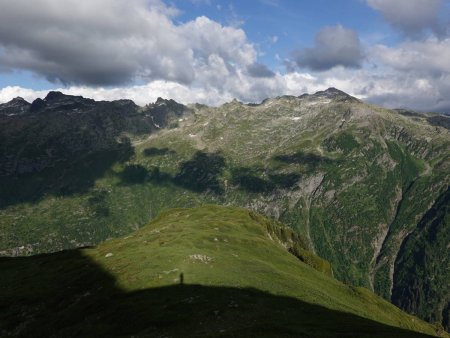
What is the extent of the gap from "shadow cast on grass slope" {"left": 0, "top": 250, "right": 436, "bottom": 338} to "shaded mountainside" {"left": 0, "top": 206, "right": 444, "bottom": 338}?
183 mm

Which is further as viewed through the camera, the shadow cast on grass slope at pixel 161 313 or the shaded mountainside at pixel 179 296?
the shaded mountainside at pixel 179 296

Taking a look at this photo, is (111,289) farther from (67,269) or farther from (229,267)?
(67,269)

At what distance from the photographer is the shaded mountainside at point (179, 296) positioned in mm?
66750

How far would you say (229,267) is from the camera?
108 m

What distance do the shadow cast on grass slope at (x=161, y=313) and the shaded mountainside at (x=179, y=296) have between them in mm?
183

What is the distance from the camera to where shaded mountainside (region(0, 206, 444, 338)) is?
219 feet

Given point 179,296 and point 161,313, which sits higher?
point 179,296

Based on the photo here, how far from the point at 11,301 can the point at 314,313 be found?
77589 mm

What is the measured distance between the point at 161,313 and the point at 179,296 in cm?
815

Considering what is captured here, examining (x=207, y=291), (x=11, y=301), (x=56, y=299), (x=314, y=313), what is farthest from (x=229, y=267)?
(x=11, y=301)

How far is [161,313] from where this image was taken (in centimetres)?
7525

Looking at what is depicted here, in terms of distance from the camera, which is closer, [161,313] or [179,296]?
[161,313]

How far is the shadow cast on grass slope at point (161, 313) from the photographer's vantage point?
6241cm

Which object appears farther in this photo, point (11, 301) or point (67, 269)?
point (67, 269)
